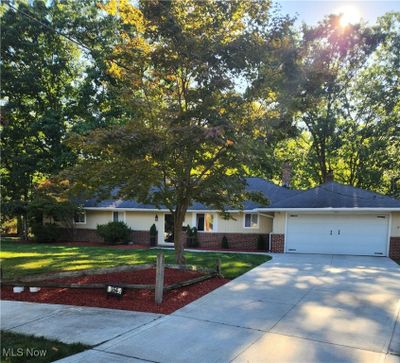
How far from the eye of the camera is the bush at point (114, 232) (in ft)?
72.8

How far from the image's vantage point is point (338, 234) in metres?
17.1

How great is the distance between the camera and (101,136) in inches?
308

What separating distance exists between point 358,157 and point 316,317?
78.6 ft

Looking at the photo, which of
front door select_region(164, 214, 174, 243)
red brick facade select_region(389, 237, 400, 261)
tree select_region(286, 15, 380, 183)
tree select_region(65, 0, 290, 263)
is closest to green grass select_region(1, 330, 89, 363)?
tree select_region(65, 0, 290, 263)

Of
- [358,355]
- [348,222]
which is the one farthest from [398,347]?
[348,222]

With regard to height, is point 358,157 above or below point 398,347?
above

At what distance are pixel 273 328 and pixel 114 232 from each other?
1757 cm

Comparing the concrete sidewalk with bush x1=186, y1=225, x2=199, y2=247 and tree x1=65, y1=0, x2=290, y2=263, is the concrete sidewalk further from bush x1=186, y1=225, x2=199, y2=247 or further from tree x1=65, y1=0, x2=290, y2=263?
bush x1=186, y1=225, x2=199, y2=247

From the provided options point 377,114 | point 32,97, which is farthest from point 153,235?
point 377,114

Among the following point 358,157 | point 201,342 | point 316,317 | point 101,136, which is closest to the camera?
point 201,342

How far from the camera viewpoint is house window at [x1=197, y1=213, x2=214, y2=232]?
21.1 metres

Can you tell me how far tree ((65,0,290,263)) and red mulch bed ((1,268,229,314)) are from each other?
2.21 metres

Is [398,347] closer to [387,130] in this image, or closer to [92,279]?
[92,279]

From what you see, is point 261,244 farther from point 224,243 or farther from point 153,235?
point 153,235
